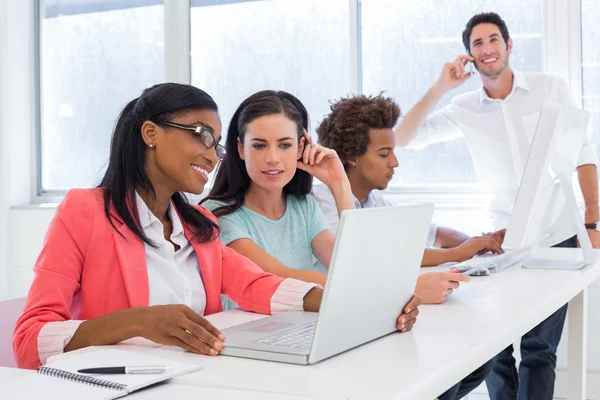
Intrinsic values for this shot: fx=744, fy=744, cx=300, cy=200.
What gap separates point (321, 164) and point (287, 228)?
256mm

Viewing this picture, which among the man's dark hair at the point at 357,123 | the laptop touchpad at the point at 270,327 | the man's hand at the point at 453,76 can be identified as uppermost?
the man's hand at the point at 453,76

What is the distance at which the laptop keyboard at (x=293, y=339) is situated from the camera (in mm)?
1130

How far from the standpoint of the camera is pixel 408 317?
4.17 ft

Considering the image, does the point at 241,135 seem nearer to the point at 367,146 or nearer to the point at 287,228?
the point at 287,228

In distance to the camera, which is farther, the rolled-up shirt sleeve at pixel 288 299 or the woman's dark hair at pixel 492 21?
the woman's dark hair at pixel 492 21

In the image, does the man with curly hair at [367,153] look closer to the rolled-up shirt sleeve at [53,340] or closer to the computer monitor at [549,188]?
the computer monitor at [549,188]

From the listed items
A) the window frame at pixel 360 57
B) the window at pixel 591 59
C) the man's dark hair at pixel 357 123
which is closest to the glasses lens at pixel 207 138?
the man's dark hair at pixel 357 123

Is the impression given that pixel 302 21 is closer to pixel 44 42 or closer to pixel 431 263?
pixel 44 42

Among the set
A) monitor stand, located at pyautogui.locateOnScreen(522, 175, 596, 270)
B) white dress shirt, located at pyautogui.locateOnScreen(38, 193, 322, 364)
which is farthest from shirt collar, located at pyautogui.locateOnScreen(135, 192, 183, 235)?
monitor stand, located at pyautogui.locateOnScreen(522, 175, 596, 270)

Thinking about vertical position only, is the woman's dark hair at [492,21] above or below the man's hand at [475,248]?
above

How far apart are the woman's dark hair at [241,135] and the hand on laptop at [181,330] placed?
805 millimetres

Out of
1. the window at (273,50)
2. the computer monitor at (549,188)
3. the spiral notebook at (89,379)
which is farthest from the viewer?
the window at (273,50)

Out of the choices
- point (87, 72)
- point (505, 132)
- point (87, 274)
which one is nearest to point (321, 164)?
point (87, 274)

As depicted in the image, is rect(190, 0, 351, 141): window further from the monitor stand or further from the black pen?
the black pen
